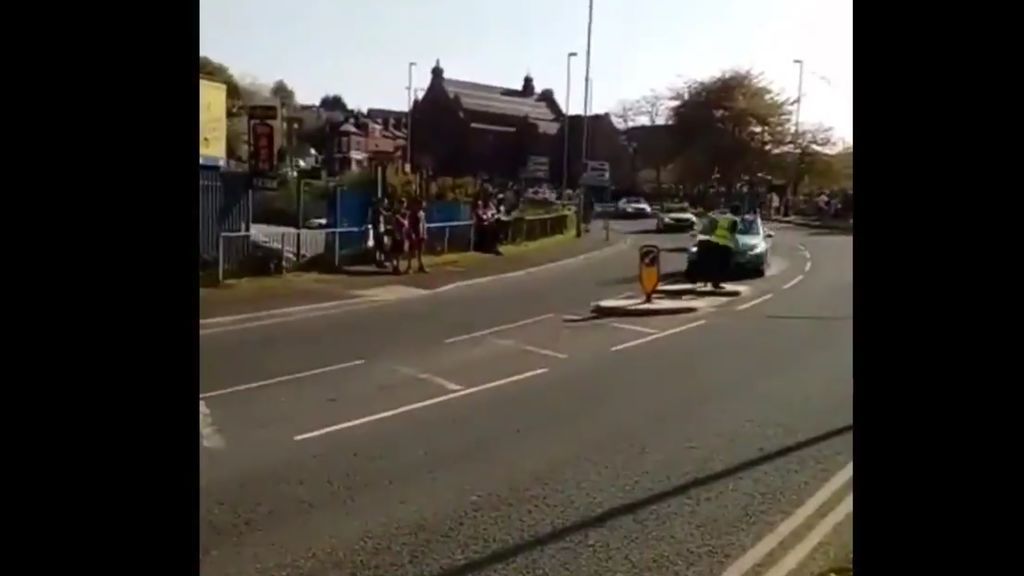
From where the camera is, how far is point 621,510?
19.5 feet

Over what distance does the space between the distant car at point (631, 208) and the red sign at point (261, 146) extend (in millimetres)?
6217

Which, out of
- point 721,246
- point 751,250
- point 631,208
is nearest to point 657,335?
point 721,246

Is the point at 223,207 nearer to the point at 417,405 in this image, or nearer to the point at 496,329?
the point at 496,329

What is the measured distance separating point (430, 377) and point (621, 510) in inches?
185

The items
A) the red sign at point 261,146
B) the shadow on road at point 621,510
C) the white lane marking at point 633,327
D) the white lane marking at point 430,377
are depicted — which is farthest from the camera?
the red sign at point 261,146

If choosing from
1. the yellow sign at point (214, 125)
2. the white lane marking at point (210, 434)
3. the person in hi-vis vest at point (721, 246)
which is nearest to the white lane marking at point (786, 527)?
the white lane marking at point (210, 434)

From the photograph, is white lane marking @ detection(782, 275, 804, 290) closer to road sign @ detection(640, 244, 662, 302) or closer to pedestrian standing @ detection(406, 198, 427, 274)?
road sign @ detection(640, 244, 662, 302)

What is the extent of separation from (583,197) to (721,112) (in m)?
13.6

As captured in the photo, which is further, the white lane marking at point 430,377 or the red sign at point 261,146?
the red sign at point 261,146

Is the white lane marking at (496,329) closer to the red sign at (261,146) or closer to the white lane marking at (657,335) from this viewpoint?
the white lane marking at (657,335)

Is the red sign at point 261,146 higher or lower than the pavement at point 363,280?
higher

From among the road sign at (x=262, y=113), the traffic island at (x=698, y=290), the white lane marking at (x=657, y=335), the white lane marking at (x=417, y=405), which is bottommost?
the white lane marking at (x=417, y=405)

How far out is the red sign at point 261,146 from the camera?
19.5 meters

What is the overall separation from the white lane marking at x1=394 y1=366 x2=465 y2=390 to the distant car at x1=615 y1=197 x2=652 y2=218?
941 centimetres
